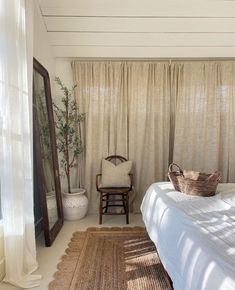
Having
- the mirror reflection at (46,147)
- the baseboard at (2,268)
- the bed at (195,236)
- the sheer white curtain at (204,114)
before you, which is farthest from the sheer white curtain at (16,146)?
the sheer white curtain at (204,114)

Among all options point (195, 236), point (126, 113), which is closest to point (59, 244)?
point (195, 236)

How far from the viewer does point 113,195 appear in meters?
4.06

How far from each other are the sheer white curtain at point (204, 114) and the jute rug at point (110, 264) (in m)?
1.55

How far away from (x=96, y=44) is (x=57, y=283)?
3.01 meters

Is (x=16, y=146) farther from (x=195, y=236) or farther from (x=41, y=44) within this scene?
(x=41, y=44)

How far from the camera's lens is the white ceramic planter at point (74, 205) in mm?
3795

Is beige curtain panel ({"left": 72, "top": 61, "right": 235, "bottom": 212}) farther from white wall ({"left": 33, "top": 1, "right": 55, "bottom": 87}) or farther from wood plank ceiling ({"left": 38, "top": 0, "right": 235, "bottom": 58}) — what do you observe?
white wall ({"left": 33, "top": 1, "right": 55, "bottom": 87})

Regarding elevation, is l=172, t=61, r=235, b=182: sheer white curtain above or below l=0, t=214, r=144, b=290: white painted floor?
above

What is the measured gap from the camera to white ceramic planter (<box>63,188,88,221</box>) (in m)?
3.79

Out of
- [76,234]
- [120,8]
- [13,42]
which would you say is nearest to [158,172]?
[76,234]

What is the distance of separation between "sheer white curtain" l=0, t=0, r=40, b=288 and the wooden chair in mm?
1382

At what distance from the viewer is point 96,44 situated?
3.80 meters

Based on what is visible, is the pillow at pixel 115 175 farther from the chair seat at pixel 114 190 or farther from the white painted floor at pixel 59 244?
the white painted floor at pixel 59 244

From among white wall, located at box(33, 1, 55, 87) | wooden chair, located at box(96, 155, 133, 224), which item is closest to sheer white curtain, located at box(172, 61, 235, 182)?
wooden chair, located at box(96, 155, 133, 224)
